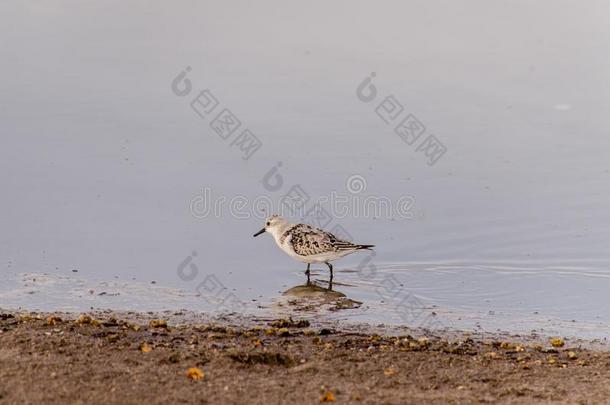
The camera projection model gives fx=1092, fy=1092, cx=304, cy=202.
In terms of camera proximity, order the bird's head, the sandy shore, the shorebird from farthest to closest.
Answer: the bird's head → the shorebird → the sandy shore

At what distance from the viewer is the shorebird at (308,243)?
11.7m

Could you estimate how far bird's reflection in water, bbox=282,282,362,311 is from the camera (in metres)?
10.5

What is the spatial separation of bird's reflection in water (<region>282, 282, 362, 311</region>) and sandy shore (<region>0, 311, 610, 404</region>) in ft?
4.42

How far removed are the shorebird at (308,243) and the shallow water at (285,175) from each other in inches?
9.6

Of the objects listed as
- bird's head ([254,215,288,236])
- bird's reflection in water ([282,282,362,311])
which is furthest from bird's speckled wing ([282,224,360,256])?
bird's reflection in water ([282,282,362,311])

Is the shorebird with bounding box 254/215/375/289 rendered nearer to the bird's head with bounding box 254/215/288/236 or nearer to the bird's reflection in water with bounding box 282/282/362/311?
the bird's head with bounding box 254/215/288/236

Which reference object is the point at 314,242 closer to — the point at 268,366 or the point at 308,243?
the point at 308,243

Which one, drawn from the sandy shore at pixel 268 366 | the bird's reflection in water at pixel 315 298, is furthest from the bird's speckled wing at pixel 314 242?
the sandy shore at pixel 268 366

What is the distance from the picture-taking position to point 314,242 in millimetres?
11805

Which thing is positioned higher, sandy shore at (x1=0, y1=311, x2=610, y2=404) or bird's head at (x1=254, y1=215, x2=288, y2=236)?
bird's head at (x1=254, y1=215, x2=288, y2=236)

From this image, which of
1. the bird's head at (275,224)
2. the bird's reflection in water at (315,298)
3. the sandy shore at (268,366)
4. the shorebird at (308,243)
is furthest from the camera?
the bird's head at (275,224)

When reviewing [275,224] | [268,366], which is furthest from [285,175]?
[268,366]

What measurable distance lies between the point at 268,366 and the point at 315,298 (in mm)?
3206

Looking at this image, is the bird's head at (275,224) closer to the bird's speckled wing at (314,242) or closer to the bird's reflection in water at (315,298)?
the bird's speckled wing at (314,242)
